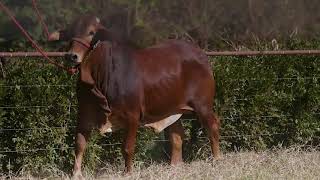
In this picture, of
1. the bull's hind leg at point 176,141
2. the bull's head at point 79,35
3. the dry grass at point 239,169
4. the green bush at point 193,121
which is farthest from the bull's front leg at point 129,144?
the bull's hind leg at point 176,141

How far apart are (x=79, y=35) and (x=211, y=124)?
69.5 inches

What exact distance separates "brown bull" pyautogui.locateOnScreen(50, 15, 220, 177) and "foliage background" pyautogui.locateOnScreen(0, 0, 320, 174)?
18.1 inches

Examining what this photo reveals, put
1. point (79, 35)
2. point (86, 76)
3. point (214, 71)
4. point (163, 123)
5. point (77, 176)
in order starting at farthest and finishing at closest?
point (214, 71) < point (163, 123) < point (77, 176) < point (86, 76) < point (79, 35)

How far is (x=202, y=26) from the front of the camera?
10414 millimetres

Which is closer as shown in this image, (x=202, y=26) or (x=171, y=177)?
(x=171, y=177)

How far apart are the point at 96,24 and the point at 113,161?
1.62 metres

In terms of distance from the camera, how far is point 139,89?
24.3 feet

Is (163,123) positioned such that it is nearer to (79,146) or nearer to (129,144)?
(129,144)

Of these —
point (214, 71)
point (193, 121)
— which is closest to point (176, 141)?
point (193, 121)

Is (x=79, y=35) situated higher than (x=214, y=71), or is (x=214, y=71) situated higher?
(x=79, y=35)

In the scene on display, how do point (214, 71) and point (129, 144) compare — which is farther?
point (214, 71)

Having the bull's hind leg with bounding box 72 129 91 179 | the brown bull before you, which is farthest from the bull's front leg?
the bull's hind leg with bounding box 72 129 91 179

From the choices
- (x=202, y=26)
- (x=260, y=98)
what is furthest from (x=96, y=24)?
(x=202, y=26)

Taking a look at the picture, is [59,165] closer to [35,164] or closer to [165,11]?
[35,164]
